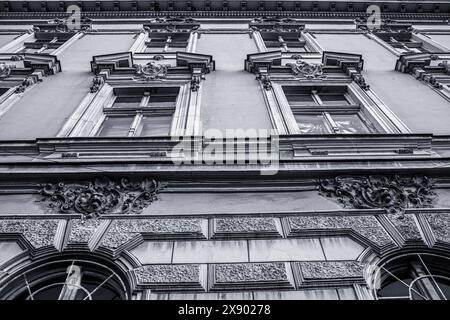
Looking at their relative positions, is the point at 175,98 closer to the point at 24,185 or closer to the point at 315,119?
Result: the point at 315,119

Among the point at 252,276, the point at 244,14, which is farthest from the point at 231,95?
the point at 244,14

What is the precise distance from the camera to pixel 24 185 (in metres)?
6.76

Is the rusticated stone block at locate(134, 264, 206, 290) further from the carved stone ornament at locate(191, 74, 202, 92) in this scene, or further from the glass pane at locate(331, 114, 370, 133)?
the carved stone ornament at locate(191, 74, 202, 92)

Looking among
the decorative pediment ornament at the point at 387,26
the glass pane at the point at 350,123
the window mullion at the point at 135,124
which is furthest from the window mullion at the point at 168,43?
the decorative pediment ornament at the point at 387,26

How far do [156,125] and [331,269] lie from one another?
6.28m

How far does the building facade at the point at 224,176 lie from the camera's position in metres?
5.39

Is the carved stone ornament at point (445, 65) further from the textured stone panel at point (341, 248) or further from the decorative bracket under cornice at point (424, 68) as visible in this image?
the textured stone panel at point (341, 248)

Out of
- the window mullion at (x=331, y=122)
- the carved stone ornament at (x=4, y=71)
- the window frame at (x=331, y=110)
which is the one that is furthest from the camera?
the carved stone ornament at (x=4, y=71)

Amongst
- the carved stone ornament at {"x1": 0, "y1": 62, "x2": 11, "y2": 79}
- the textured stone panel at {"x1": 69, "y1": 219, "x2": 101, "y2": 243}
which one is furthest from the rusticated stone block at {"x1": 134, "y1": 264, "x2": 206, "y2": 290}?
the carved stone ornament at {"x1": 0, "y1": 62, "x2": 11, "y2": 79}

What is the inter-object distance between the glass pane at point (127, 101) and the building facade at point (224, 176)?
0.05 meters

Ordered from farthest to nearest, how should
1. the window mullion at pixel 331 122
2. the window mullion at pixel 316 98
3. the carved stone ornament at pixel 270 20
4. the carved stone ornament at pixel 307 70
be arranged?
the carved stone ornament at pixel 270 20 < the carved stone ornament at pixel 307 70 < the window mullion at pixel 316 98 < the window mullion at pixel 331 122

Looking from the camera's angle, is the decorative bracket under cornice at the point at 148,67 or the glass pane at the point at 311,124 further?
the decorative bracket under cornice at the point at 148,67

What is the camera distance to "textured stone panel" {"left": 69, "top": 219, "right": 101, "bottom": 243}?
5746mm
